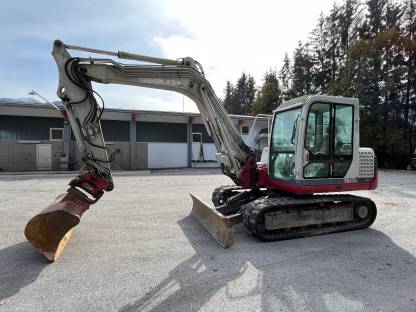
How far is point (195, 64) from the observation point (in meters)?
5.32

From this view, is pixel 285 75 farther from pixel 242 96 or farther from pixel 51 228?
pixel 51 228

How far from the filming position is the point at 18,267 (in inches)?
152

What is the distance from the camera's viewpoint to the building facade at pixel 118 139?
1752 centimetres

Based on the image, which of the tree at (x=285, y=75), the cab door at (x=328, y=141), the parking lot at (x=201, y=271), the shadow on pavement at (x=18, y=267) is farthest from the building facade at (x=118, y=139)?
the tree at (x=285, y=75)

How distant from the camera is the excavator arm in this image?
4.09m

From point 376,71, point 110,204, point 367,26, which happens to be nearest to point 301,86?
point 367,26

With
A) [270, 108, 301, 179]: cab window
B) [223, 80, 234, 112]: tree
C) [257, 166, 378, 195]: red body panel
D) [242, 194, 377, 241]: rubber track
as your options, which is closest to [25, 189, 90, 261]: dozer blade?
[242, 194, 377, 241]: rubber track

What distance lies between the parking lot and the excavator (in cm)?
31

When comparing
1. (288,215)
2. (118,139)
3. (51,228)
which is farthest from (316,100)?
(118,139)

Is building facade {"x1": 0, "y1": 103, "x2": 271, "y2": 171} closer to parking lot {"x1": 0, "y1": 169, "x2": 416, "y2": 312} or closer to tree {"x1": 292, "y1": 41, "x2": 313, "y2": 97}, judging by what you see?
parking lot {"x1": 0, "y1": 169, "x2": 416, "y2": 312}

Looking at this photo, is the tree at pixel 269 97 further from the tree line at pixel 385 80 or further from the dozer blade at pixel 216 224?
the dozer blade at pixel 216 224

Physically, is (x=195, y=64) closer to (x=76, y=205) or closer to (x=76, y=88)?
(x=76, y=88)

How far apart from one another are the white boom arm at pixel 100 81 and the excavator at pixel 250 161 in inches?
0.6

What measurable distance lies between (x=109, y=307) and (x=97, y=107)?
304 centimetres
